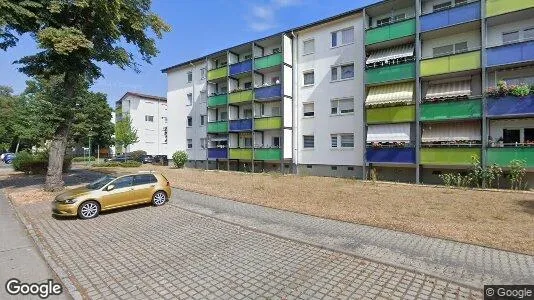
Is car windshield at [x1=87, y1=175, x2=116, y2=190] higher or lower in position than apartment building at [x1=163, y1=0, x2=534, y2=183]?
lower

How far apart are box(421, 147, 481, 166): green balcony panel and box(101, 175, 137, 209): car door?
16551mm

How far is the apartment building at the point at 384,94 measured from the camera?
53.7ft

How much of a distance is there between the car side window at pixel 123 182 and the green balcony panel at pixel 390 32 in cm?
1778

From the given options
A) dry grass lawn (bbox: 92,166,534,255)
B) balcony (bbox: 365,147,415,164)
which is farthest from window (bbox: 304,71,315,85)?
dry grass lawn (bbox: 92,166,534,255)

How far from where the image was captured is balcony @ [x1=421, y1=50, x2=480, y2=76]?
16.7 m

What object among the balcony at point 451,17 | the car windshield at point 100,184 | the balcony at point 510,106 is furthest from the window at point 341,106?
the car windshield at point 100,184

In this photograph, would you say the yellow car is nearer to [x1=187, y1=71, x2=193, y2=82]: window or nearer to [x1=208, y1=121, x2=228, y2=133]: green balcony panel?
[x1=208, y1=121, x2=228, y2=133]: green balcony panel

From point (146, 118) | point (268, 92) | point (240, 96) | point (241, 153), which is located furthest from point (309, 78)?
point (146, 118)

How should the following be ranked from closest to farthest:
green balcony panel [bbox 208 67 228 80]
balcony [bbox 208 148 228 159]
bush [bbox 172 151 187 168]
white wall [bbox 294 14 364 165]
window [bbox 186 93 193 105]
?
white wall [bbox 294 14 364 165], balcony [bbox 208 148 228 159], green balcony panel [bbox 208 67 228 80], bush [bbox 172 151 187 168], window [bbox 186 93 193 105]

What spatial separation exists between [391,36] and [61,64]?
20.1 meters

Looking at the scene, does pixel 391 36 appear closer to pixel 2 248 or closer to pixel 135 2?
pixel 135 2

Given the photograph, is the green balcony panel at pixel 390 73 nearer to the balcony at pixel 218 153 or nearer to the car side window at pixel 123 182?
the balcony at pixel 218 153

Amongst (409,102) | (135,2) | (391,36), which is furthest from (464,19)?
(135,2)

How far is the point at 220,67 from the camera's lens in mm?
30312
